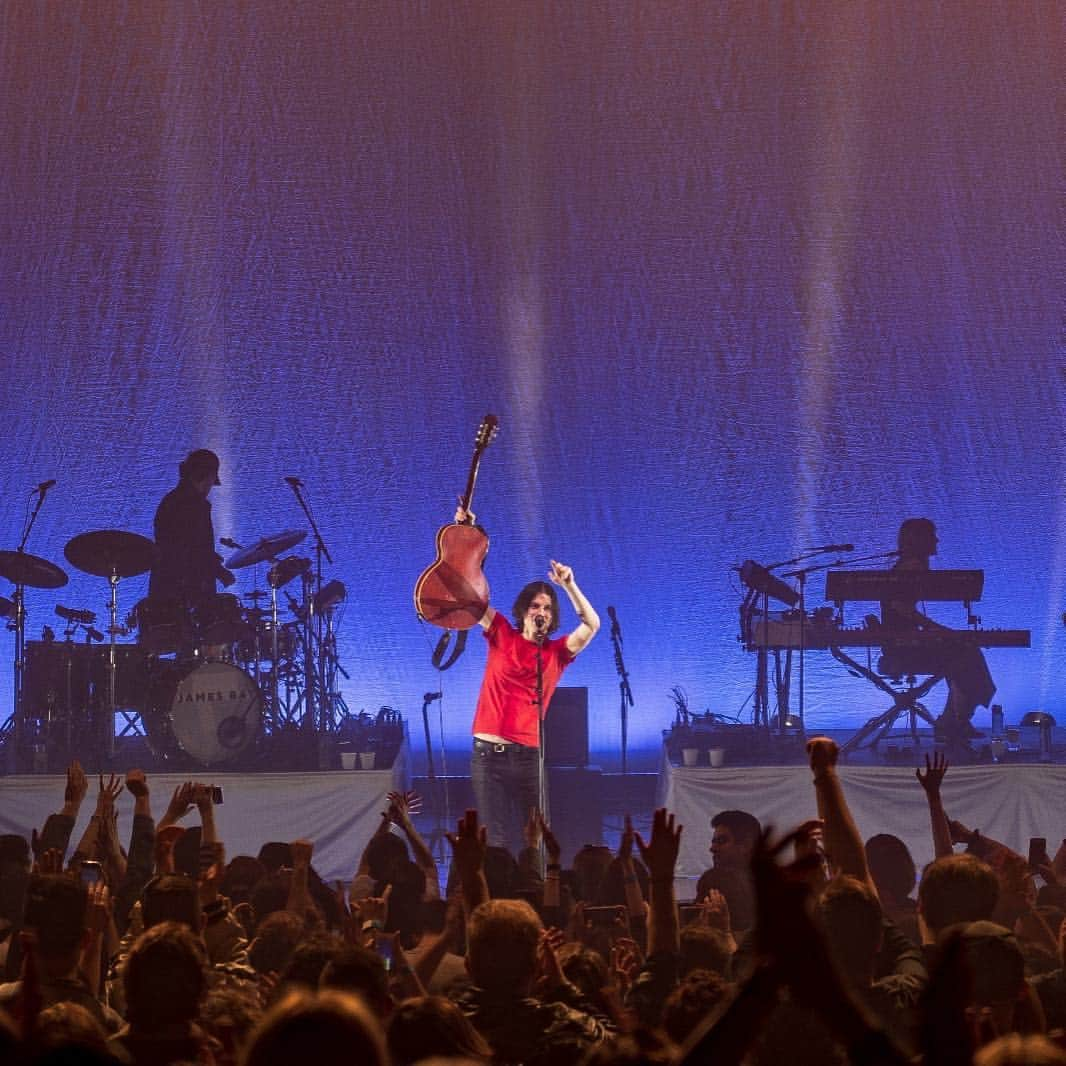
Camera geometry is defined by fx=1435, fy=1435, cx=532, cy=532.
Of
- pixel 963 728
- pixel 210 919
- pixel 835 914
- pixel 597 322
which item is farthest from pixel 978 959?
pixel 597 322

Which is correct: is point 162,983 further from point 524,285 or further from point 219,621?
point 524,285

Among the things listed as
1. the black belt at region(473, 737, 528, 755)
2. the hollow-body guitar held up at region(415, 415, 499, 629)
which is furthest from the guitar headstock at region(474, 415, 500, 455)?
the black belt at region(473, 737, 528, 755)

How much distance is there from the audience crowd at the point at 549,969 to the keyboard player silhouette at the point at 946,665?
454 centimetres

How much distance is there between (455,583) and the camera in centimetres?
699

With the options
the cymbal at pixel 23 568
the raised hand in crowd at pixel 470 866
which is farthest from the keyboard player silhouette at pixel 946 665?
the raised hand in crowd at pixel 470 866

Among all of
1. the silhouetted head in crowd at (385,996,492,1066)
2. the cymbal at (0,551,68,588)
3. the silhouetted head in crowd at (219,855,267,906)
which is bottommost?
the silhouetted head in crowd at (219,855,267,906)

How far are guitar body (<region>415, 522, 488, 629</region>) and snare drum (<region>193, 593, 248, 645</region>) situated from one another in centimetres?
183

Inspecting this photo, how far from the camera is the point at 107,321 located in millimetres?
10906

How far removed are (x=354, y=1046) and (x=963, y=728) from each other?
798cm

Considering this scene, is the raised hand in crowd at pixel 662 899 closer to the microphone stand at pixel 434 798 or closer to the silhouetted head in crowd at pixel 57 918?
the silhouetted head in crowd at pixel 57 918

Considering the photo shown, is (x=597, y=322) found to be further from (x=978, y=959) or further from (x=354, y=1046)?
(x=354, y=1046)

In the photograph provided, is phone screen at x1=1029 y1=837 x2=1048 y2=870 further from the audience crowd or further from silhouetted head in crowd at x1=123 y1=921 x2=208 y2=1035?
silhouetted head in crowd at x1=123 y1=921 x2=208 y2=1035

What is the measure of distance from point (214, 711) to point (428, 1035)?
6.30 meters

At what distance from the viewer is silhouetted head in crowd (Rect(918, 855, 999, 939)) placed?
2.88 meters
